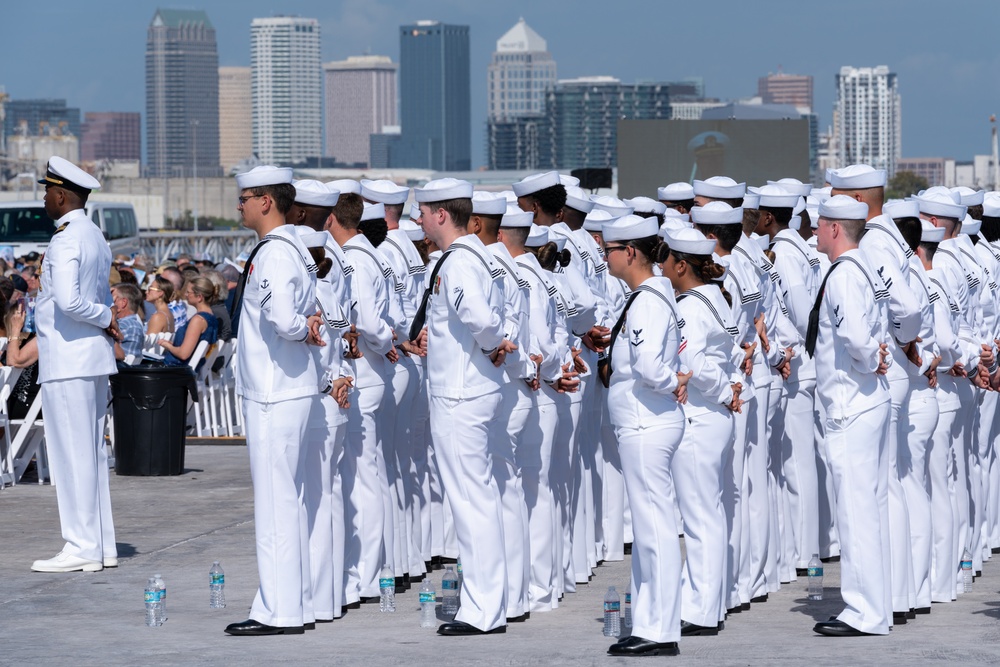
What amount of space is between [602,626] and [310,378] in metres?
1.77

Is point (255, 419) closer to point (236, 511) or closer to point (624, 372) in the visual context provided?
point (624, 372)

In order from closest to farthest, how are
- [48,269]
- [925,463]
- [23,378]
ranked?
[925,463], [48,269], [23,378]

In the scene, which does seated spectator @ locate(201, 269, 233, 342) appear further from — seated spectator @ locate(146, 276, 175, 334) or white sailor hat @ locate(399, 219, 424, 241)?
white sailor hat @ locate(399, 219, 424, 241)

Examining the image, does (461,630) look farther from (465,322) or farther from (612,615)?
(465,322)

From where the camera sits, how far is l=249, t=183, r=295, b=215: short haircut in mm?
7922

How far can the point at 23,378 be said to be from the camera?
1348 cm

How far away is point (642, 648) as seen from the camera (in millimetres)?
7324

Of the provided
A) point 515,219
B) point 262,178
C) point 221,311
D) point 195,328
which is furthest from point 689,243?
point 221,311

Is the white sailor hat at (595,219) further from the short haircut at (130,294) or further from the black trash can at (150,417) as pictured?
the short haircut at (130,294)

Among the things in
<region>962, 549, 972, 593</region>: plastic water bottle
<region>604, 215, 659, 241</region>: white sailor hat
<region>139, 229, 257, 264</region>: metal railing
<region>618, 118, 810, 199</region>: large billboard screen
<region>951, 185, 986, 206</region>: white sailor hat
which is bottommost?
<region>962, 549, 972, 593</region>: plastic water bottle

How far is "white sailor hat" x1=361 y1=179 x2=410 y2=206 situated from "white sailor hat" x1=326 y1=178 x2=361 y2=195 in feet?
0.52

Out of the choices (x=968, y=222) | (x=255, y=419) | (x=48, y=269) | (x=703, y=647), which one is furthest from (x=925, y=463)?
(x=48, y=269)

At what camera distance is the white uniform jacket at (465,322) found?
771cm

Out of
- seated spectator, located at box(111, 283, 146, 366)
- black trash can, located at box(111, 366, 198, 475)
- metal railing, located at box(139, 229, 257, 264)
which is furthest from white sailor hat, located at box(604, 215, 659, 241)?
metal railing, located at box(139, 229, 257, 264)
